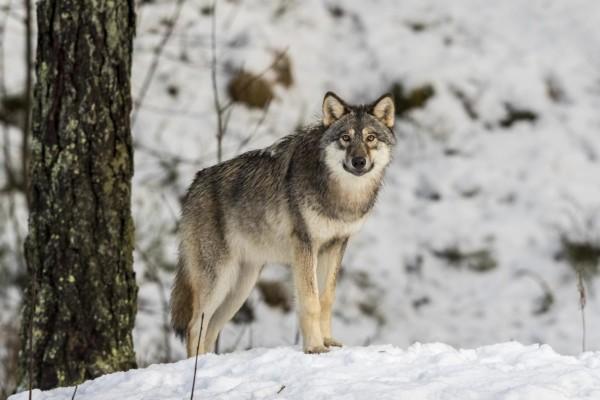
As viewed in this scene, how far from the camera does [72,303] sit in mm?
5496

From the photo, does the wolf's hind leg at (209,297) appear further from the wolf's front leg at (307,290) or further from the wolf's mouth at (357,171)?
the wolf's mouth at (357,171)

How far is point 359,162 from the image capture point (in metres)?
5.35

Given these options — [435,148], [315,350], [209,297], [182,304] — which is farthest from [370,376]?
[435,148]

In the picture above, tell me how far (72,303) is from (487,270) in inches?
214

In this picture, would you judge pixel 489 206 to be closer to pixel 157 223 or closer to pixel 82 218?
pixel 157 223

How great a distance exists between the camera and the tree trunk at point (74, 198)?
5.49m

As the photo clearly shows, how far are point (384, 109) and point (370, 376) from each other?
76.6 inches

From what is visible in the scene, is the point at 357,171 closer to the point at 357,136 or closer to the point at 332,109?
the point at 357,136

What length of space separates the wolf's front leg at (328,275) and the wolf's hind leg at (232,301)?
0.61m

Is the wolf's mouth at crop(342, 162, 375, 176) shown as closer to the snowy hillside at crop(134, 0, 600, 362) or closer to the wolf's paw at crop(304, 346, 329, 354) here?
the wolf's paw at crop(304, 346, 329, 354)

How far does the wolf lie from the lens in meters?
5.50

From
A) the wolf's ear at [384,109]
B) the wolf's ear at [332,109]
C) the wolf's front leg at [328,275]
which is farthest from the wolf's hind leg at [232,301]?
the wolf's ear at [384,109]

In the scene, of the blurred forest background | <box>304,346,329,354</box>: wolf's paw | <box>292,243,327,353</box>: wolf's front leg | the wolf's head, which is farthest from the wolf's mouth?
the blurred forest background

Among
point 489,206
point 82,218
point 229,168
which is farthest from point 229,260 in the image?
point 489,206
